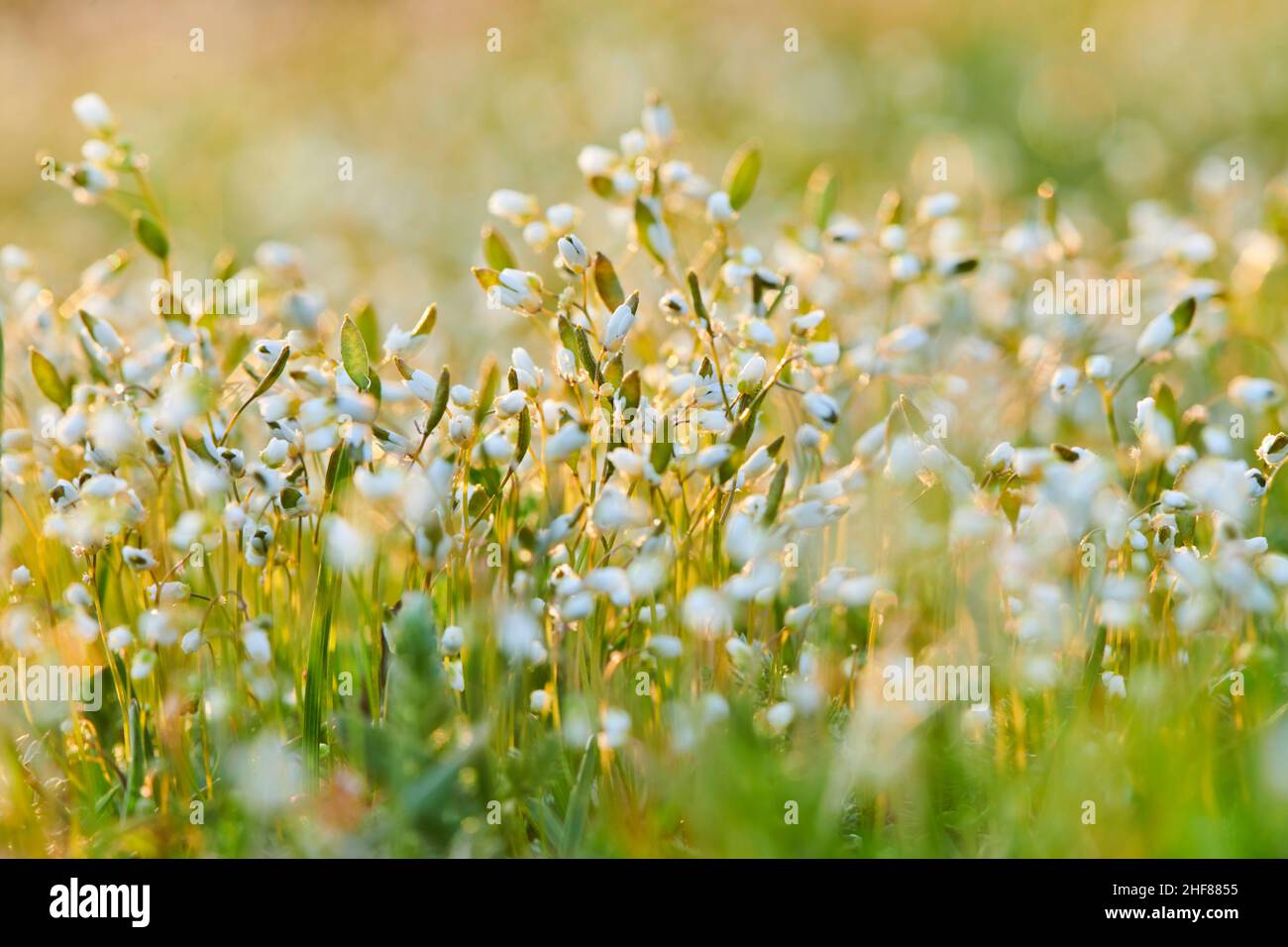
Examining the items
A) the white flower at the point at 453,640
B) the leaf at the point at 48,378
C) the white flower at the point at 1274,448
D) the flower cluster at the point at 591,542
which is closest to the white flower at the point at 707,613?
the flower cluster at the point at 591,542

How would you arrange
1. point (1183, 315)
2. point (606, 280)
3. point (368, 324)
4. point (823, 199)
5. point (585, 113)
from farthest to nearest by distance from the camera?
point (585, 113) → point (823, 199) → point (368, 324) → point (1183, 315) → point (606, 280)

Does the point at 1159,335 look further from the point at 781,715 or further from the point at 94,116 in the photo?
the point at 94,116

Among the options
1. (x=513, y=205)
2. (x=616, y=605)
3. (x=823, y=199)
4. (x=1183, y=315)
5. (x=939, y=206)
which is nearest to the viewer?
(x=616, y=605)

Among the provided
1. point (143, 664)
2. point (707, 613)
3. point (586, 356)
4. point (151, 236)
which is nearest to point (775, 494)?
point (707, 613)

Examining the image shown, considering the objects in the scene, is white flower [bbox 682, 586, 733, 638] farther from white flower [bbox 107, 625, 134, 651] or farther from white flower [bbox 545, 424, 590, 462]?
white flower [bbox 107, 625, 134, 651]

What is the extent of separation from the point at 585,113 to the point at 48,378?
4.88 meters

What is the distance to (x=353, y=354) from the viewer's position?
2.07 m

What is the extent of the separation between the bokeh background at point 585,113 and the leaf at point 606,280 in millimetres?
2102

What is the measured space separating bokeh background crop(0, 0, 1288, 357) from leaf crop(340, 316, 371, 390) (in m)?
2.24

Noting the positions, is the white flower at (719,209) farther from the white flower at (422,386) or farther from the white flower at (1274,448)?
the white flower at (1274,448)

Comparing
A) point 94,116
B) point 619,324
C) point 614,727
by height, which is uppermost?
point 94,116

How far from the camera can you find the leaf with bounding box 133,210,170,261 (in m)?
2.46

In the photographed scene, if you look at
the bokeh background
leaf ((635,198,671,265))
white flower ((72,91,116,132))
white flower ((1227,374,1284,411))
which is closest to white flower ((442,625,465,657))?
leaf ((635,198,671,265))
